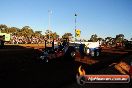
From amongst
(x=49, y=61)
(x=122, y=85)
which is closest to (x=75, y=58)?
(x=49, y=61)

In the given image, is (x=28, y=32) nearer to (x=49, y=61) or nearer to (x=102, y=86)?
(x=49, y=61)

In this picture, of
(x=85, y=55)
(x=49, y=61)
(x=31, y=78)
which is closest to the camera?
(x=31, y=78)

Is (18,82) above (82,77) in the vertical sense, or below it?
below

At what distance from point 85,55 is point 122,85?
15882 mm

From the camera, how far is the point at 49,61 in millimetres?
21328

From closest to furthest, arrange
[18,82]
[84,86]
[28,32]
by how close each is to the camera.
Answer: [84,86]
[18,82]
[28,32]

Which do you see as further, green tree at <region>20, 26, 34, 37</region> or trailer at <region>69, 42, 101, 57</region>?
green tree at <region>20, 26, 34, 37</region>

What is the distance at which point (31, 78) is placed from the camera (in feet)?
41.3

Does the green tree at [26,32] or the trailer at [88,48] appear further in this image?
the green tree at [26,32]

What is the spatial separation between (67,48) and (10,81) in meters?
11.9

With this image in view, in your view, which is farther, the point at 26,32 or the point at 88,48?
the point at 26,32

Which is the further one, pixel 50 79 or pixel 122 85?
pixel 50 79

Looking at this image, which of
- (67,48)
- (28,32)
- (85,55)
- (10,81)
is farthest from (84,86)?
(28,32)

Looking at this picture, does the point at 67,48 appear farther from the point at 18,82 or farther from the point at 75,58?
the point at 18,82
